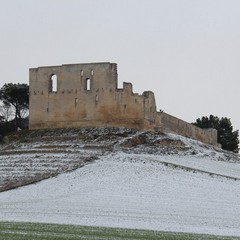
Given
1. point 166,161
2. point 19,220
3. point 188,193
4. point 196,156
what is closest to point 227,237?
point 19,220

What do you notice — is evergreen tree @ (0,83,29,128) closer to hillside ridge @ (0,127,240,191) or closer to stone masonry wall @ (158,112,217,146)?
hillside ridge @ (0,127,240,191)

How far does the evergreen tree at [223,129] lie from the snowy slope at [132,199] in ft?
140

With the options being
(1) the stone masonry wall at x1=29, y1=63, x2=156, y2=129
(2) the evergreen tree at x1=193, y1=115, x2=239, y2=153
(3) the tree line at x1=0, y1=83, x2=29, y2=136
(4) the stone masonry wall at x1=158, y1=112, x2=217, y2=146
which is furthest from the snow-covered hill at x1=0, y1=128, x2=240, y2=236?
(2) the evergreen tree at x1=193, y1=115, x2=239, y2=153

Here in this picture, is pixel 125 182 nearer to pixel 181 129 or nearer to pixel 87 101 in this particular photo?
pixel 87 101

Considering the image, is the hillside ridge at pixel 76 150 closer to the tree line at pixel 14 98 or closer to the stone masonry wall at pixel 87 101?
the stone masonry wall at pixel 87 101

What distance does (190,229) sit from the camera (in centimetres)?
2733

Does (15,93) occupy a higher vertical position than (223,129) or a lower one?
higher

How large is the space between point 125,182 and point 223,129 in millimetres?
53893

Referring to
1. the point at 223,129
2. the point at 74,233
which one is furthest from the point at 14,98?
the point at 74,233

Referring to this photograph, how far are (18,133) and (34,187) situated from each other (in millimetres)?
18571

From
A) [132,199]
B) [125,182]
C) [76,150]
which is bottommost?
[132,199]

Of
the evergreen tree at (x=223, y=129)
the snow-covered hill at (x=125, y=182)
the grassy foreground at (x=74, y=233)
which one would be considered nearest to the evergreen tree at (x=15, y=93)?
the snow-covered hill at (x=125, y=182)

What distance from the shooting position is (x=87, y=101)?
63250 mm

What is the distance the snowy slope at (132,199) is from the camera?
99.3ft
